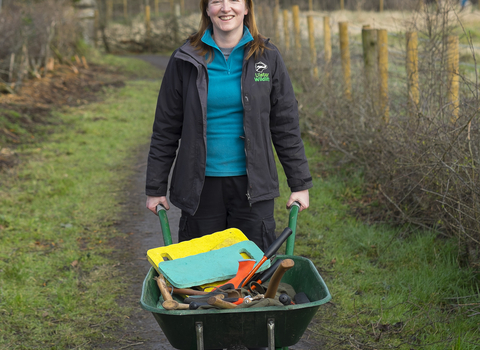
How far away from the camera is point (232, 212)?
3.10 meters

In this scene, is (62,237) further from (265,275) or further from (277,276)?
(277,276)

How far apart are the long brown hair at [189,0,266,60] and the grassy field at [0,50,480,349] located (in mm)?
1893

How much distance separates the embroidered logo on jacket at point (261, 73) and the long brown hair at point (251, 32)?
51mm

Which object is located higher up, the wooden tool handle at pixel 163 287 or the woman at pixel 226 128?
the woman at pixel 226 128

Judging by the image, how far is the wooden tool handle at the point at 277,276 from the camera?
222 centimetres

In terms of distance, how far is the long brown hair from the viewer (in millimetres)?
2908

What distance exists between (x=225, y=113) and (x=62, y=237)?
3.30 m

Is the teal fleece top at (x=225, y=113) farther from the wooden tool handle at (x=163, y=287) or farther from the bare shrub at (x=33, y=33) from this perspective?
the bare shrub at (x=33, y=33)

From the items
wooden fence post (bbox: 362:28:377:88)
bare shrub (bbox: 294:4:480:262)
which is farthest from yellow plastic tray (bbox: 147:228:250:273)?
wooden fence post (bbox: 362:28:377:88)

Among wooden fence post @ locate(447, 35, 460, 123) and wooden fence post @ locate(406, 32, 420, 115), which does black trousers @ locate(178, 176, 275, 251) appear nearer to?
wooden fence post @ locate(447, 35, 460, 123)

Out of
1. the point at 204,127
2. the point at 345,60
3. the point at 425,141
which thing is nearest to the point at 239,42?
the point at 204,127

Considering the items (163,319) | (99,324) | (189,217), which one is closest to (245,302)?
(163,319)

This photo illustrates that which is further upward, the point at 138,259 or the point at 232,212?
the point at 232,212

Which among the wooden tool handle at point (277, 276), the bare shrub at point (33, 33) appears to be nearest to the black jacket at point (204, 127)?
the wooden tool handle at point (277, 276)
